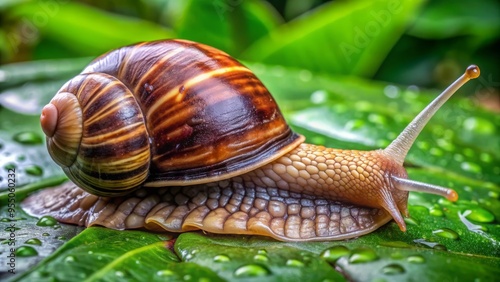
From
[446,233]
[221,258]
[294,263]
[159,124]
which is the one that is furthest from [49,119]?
[446,233]

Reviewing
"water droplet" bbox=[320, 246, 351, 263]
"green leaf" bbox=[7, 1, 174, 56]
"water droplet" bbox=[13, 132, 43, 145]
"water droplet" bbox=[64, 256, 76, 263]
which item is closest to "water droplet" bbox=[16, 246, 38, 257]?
"water droplet" bbox=[64, 256, 76, 263]

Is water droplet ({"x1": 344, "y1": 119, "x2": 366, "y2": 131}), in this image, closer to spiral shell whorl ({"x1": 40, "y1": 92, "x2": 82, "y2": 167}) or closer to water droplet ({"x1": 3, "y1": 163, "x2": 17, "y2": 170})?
spiral shell whorl ({"x1": 40, "y1": 92, "x2": 82, "y2": 167})

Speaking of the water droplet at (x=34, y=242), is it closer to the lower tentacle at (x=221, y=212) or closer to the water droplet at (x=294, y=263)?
the lower tentacle at (x=221, y=212)

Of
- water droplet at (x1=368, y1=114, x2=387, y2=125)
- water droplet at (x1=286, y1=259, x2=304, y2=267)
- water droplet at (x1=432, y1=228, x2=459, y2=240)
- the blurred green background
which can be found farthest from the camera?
the blurred green background

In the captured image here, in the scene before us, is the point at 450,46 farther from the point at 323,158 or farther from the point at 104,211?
the point at 104,211

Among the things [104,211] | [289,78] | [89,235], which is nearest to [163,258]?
[89,235]

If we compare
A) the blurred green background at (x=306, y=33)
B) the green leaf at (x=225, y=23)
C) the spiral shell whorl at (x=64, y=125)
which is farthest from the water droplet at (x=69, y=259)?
the green leaf at (x=225, y=23)
